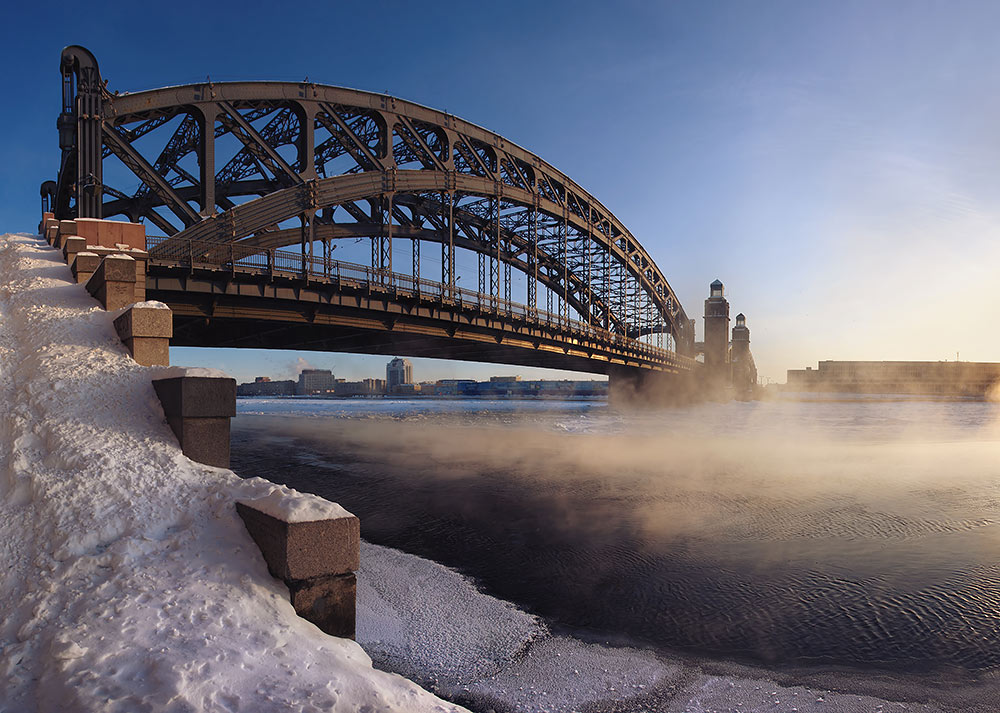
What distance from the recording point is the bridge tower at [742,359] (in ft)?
330

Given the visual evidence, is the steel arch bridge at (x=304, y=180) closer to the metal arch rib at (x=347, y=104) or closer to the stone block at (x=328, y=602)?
the metal arch rib at (x=347, y=104)

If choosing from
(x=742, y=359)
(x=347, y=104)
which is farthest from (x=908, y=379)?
(x=347, y=104)

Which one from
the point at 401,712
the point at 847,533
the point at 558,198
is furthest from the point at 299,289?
the point at 558,198

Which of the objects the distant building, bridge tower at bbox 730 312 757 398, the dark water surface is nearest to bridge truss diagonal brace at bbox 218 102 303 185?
the dark water surface

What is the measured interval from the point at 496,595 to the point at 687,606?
2.05 metres

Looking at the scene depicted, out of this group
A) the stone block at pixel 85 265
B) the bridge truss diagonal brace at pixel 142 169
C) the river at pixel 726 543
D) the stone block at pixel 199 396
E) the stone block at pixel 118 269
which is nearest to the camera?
the stone block at pixel 199 396

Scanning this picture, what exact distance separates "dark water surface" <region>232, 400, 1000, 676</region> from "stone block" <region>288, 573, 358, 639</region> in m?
2.55

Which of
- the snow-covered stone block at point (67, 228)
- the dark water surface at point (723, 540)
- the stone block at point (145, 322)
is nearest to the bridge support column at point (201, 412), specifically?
the stone block at point (145, 322)

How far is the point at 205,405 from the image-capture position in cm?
521

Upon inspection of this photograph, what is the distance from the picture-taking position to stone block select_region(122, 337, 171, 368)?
20.8ft

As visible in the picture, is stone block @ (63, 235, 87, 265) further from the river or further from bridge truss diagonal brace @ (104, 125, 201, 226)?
bridge truss diagonal brace @ (104, 125, 201, 226)

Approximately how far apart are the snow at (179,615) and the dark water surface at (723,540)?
0.79 m

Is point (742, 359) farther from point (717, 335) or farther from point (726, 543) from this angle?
point (726, 543)

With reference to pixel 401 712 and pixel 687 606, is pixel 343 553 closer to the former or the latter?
pixel 401 712
